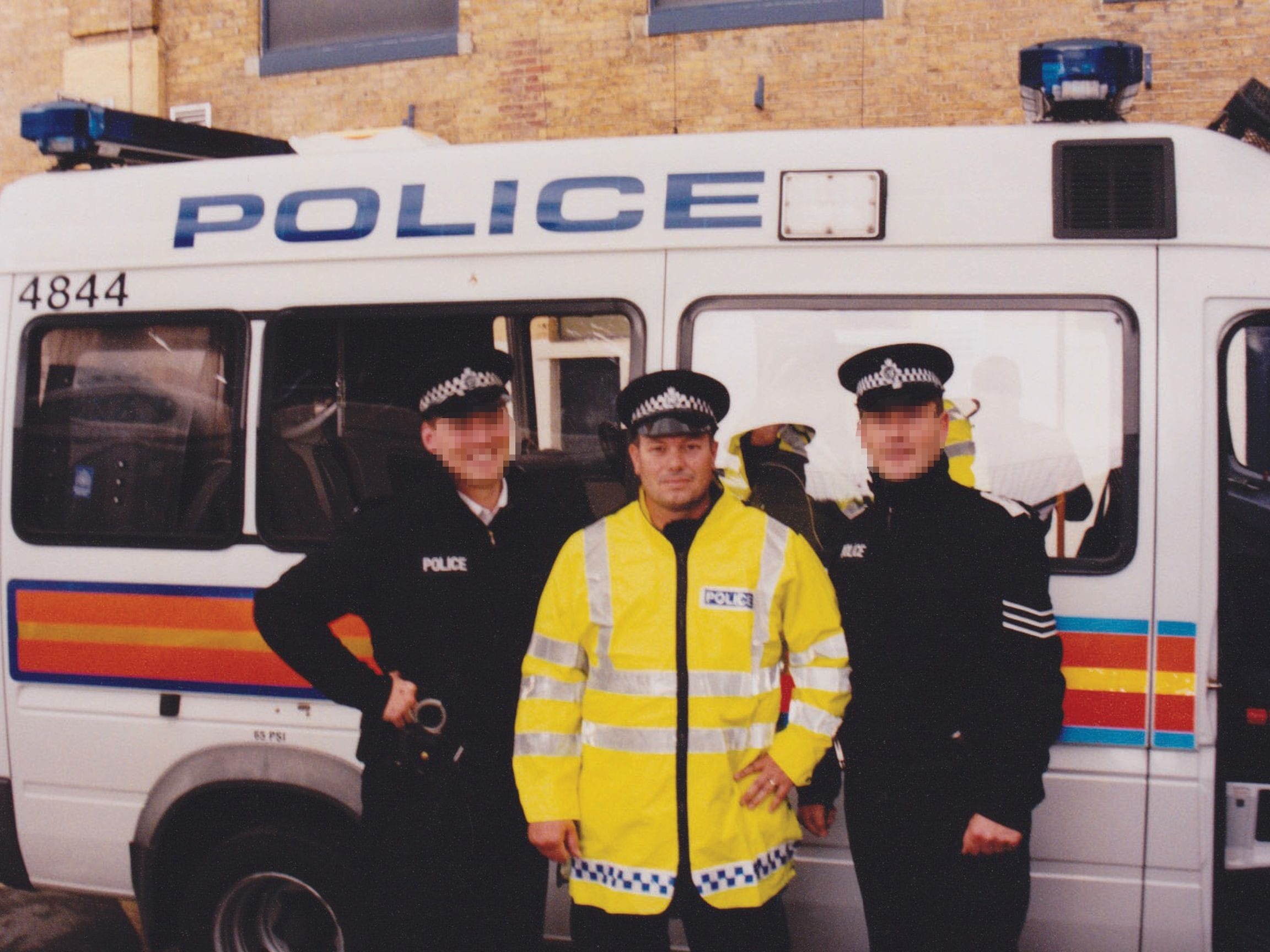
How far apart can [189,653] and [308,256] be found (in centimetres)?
130

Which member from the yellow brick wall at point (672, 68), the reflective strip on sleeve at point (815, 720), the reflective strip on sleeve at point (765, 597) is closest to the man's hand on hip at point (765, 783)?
the reflective strip on sleeve at point (815, 720)

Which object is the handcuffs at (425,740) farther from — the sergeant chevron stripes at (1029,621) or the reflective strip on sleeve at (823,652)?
the sergeant chevron stripes at (1029,621)

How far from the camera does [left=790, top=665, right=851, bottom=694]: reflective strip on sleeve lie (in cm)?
237

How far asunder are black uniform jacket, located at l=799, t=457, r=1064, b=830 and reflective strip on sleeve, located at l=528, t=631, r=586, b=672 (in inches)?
25.0

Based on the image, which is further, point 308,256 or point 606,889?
point 308,256

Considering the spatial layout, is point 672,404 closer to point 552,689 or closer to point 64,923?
point 552,689

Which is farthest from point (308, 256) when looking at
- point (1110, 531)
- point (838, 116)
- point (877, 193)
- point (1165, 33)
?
point (1165, 33)

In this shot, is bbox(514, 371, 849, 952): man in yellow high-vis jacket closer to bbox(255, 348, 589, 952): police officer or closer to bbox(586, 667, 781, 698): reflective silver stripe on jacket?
bbox(586, 667, 781, 698): reflective silver stripe on jacket

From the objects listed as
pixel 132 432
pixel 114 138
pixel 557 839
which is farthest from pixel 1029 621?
pixel 114 138

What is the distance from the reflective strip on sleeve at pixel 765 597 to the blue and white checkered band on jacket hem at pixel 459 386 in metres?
0.86

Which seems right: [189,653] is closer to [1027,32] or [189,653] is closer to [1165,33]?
[1027,32]

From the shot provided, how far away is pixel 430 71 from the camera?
8.59 m

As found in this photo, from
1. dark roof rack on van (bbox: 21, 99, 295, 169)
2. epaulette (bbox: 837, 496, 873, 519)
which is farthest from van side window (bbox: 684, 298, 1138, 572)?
dark roof rack on van (bbox: 21, 99, 295, 169)

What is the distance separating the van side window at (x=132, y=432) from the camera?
3332 millimetres
